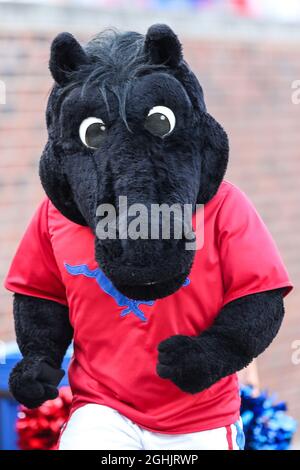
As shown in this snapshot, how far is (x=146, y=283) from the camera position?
6.55 feet

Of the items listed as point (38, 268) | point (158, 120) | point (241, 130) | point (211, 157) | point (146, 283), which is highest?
point (158, 120)

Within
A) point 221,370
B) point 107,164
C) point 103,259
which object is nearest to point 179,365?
point 221,370

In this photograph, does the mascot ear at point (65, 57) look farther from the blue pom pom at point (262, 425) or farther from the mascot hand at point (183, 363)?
the blue pom pom at point (262, 425)

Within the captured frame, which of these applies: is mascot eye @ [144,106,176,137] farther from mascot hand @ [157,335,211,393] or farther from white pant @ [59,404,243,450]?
white pant @ [59,404,243,450]

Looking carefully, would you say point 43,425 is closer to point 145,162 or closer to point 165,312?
point 165,312

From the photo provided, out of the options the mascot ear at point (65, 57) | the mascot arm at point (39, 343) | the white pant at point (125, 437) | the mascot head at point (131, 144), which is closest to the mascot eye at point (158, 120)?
the mascot head at point (131, 144)

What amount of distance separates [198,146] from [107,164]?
245 mm

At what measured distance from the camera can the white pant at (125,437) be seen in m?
2.25

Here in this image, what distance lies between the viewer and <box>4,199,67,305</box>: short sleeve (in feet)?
7.97

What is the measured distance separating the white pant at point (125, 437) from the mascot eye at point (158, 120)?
0.72m

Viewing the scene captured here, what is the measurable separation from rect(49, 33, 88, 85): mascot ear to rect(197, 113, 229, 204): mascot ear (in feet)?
1.11

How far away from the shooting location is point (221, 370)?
85.4 inches

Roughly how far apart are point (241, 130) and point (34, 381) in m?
3.85

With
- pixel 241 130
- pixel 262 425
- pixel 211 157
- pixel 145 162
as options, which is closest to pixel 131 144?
pixel 145 162
